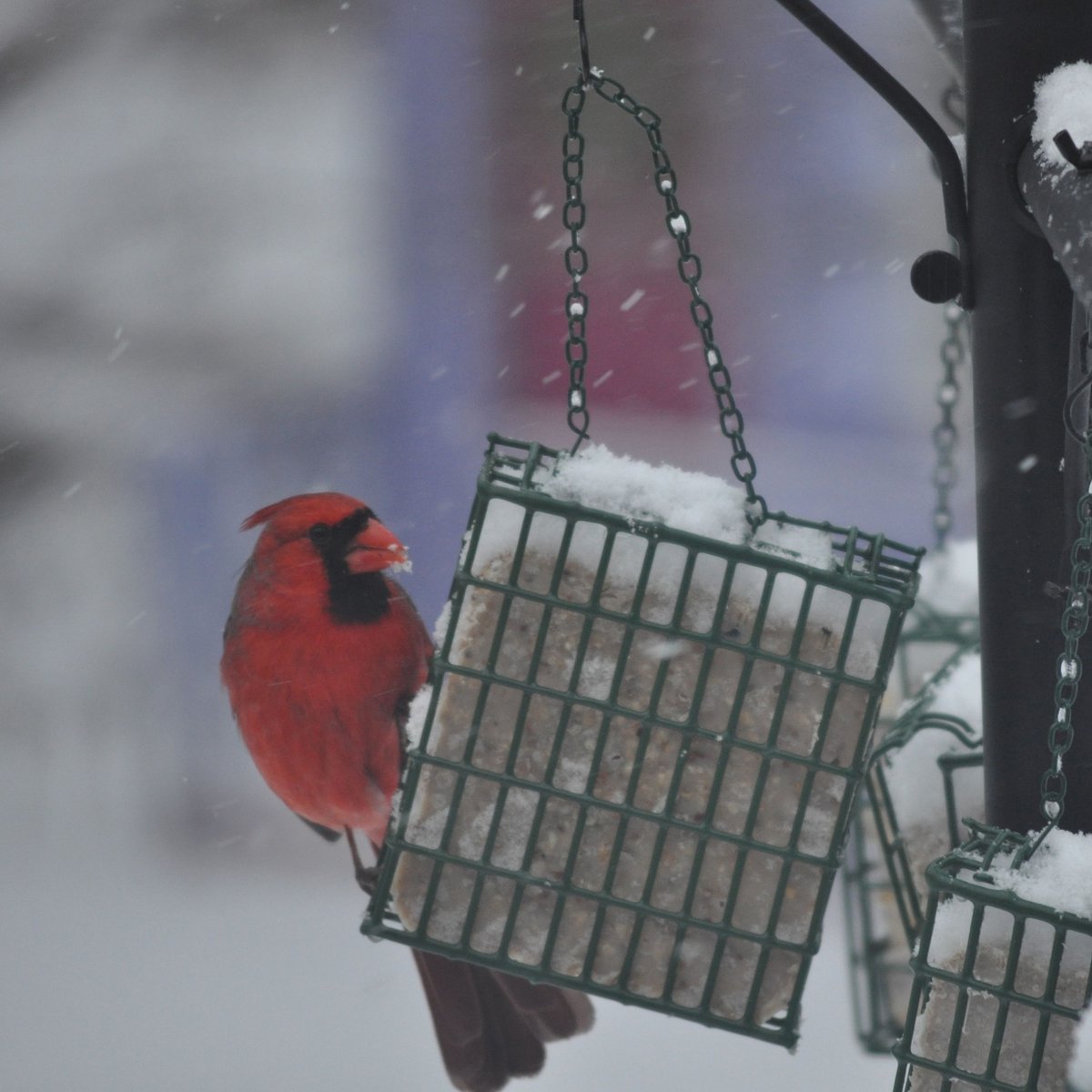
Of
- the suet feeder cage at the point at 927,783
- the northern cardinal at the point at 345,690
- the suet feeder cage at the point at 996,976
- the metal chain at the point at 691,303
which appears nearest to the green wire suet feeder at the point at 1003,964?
the suet feeder cage at the point at 996,976

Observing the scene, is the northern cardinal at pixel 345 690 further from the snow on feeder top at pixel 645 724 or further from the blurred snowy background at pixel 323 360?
the blurred snowy background at pixel 323 360

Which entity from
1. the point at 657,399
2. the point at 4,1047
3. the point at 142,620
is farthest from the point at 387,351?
the point at 4,1047

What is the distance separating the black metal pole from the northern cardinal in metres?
0.93

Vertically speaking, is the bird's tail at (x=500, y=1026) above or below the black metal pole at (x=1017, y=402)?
below

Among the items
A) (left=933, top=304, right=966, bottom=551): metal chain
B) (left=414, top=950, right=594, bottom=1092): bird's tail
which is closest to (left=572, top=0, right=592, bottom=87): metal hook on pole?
(left=933, top=304, right=966, bottom=551): metal chain

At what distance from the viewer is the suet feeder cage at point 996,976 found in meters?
1.63

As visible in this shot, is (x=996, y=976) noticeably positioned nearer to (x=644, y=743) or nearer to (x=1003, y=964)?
(x=1003, y=964)

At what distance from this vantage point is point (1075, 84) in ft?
5.33

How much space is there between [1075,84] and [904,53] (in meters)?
5.42

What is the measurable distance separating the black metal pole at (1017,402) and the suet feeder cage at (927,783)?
0.50 metres

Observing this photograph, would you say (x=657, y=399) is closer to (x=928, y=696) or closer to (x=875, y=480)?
(x=875, y=480)

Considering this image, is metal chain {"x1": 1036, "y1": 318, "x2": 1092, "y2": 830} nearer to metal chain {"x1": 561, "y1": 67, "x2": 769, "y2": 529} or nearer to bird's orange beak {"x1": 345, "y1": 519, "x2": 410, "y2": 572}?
metal chain {"x1": 561, "y1": 67, "x2": 769, "y2": 529}

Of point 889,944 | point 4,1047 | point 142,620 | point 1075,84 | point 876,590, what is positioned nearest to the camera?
point 1075,84

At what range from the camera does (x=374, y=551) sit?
2.29m
